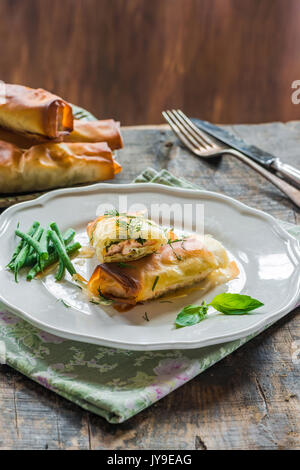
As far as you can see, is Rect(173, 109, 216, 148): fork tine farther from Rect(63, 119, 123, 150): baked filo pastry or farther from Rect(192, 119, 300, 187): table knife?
Rect(63, 119, 123, 150): baked filo pastry

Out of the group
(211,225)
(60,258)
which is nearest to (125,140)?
(211,225)

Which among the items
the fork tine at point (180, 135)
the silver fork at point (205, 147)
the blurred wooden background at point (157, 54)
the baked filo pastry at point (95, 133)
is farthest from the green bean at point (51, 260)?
the blurred wooden background at point (157, 54)

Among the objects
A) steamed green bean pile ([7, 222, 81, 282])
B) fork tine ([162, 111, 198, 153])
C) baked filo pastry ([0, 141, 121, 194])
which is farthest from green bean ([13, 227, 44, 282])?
fork tine ([162, 111, 198, 153])

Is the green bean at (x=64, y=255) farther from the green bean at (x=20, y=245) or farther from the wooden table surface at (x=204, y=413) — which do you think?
the wooden table surface at (x=204, y=413)

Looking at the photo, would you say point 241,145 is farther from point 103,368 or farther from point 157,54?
point 157,54

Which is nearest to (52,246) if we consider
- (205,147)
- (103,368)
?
(103,368)

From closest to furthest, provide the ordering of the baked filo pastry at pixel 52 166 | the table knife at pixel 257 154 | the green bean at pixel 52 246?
the green bean at pixel 52 246
the baked filo pastry at pixel 52 166
the table knife at pixel 257 154
